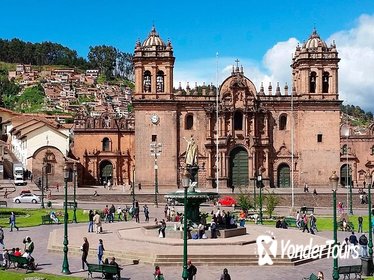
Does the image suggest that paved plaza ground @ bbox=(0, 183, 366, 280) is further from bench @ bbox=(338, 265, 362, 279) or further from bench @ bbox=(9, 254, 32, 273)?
bench @ bbox=(338, 265, 362, 279)

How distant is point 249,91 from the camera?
200ft

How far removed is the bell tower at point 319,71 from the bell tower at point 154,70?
1298 cm

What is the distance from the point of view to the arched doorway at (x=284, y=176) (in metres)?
61.8

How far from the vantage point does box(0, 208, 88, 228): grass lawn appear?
37125 millimetres

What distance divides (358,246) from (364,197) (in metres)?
26.8

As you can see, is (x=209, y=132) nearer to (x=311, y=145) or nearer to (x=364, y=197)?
(x=311, y=145)

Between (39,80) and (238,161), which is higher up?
(39,80)

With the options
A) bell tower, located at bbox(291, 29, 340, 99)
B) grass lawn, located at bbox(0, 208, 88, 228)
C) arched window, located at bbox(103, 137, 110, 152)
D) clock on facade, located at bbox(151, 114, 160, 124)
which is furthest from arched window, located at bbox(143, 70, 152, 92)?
grass lawn, located at bbox(0, 208, 88, 228)

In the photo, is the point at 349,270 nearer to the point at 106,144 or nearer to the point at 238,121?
the point at 238,121

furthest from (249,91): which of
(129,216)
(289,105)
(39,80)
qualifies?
(39,80)

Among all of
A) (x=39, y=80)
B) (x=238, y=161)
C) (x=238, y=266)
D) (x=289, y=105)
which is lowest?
(x=238, y=266)

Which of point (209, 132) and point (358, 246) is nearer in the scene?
point (358, 246)

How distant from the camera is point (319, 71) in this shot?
61.5 m

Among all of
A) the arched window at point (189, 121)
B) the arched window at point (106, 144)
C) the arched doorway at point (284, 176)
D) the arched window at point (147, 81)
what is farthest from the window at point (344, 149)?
the arched window at point (106, 144)
